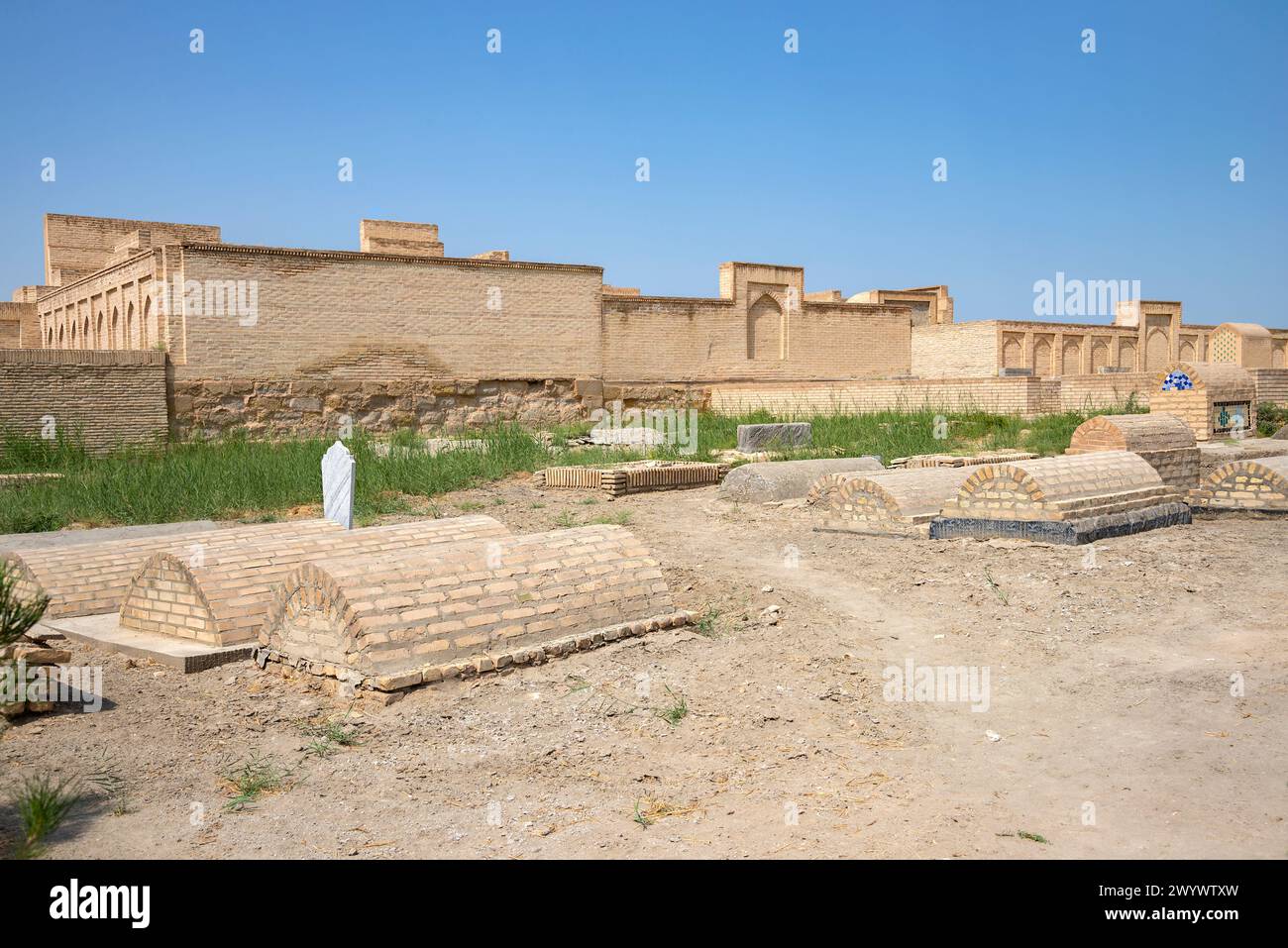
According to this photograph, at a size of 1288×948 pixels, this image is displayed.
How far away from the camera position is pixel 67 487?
1262cm

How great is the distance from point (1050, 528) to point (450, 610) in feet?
19.9

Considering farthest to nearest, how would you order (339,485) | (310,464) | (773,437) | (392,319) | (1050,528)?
(392,319) → (773,437) → (310,464) → (1050,528) → (339,485)

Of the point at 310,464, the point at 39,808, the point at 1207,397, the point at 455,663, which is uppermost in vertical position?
the point at 1207,397

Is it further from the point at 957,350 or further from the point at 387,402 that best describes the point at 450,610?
the point at 957,350

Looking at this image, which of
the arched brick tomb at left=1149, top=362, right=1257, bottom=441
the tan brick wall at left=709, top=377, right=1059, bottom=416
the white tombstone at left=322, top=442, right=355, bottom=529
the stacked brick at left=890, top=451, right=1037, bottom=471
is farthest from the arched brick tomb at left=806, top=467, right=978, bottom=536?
the tan brick wall at left=709, top=377, right=1059, bottom=416

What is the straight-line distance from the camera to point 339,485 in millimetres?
8469

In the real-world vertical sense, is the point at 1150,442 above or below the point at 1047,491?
above

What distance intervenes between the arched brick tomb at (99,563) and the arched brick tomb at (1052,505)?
601 centimetres

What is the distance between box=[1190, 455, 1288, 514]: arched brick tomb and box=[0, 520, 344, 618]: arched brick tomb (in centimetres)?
959

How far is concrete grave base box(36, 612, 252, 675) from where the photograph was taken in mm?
5984

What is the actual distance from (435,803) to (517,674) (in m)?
1.55

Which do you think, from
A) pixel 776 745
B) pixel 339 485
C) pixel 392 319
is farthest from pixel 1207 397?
pixel 392 319

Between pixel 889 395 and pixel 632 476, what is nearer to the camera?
pixel 632 476
